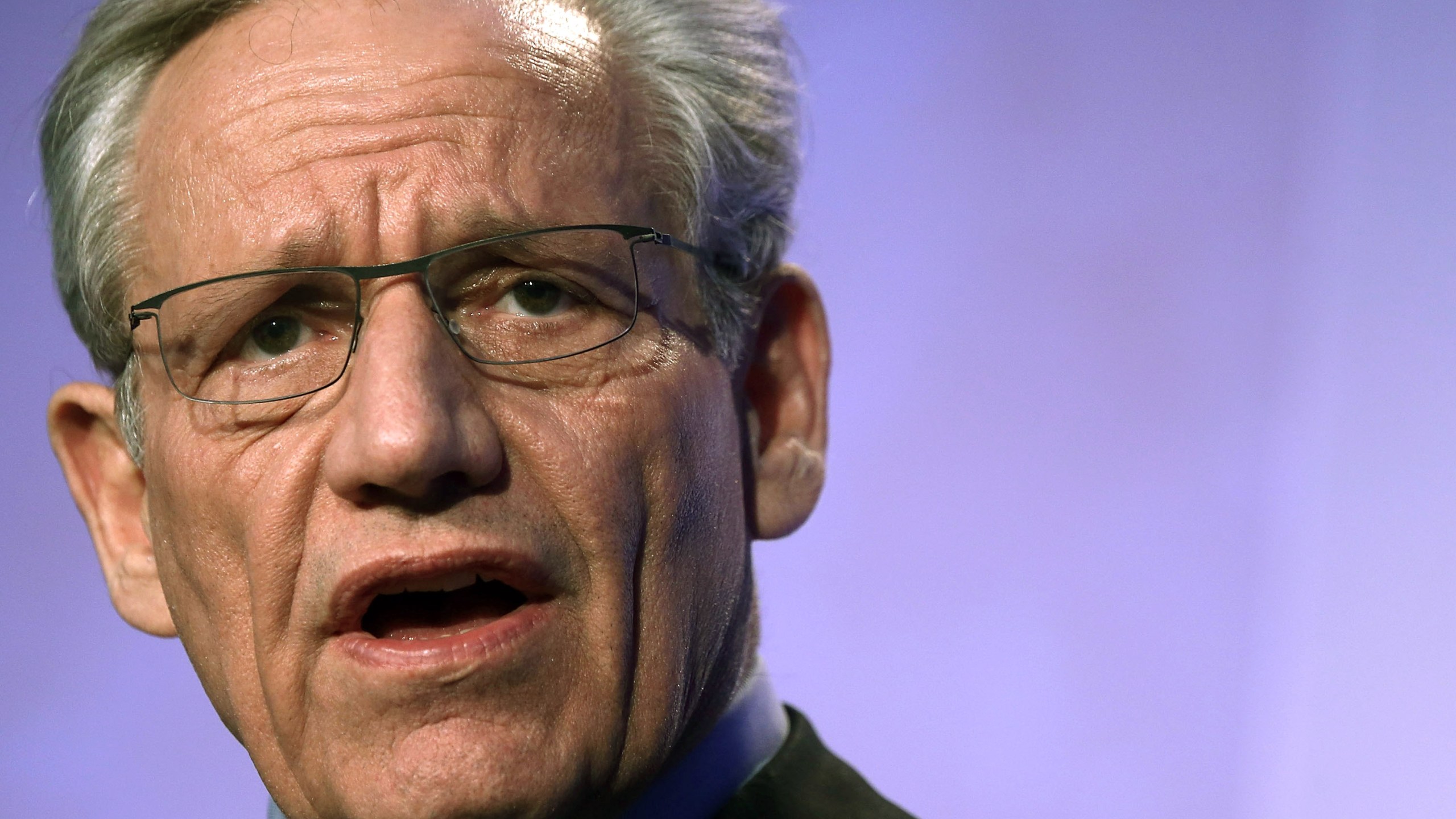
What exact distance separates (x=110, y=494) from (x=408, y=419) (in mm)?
696

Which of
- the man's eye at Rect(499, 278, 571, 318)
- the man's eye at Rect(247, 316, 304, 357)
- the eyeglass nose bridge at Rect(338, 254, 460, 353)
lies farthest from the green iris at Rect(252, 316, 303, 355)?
the man's eye at Rect(499, 278, 571, 318)

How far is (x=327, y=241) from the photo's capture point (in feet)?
4.79

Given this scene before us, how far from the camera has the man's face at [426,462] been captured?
1.38 meters

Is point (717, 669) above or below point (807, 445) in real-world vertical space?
below

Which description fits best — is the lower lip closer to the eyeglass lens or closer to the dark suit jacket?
the eyeglass lens

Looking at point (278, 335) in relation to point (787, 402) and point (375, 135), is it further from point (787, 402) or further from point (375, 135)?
point (787, 402)

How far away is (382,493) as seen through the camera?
139 cm

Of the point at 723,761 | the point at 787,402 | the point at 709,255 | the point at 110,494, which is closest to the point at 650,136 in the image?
the point at 709,255

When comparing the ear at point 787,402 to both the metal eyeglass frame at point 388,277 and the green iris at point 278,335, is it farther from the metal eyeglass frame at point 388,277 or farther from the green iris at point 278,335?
the green iris at point 278,335

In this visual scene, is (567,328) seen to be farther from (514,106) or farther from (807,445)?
(807,445)

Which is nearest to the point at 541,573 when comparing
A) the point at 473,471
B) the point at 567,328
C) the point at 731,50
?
the point at 473,471

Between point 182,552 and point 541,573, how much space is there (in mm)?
451

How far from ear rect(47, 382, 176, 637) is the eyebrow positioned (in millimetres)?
461

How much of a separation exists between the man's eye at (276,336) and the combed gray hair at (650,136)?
0.70 ft
